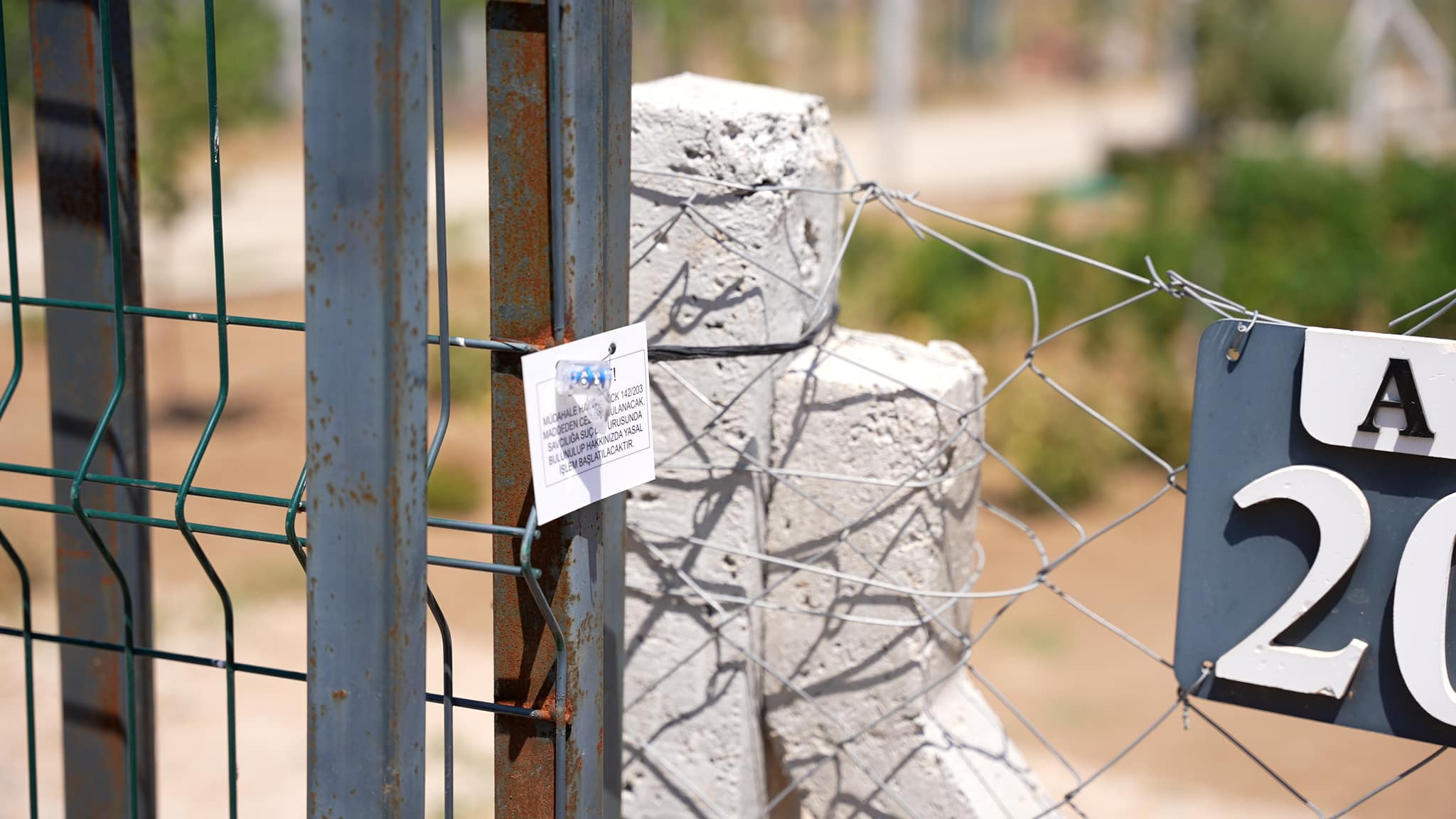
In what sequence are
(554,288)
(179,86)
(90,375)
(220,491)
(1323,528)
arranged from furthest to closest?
(179,86)
(90,375)
(220,491)
(1323,528)
(554,288)

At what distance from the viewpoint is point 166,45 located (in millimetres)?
7211

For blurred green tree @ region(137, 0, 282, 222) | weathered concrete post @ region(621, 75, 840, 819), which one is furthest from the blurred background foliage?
weathered concrete post @ region(621, 75, 840, 819)

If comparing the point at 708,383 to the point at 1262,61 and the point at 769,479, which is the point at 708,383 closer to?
the point at 769,479

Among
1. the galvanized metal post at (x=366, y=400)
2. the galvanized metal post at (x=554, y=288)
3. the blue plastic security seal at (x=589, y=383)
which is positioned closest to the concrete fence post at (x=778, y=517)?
the galvanized metal post at (x=554, y=288)

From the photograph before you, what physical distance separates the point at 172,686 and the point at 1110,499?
4960mm

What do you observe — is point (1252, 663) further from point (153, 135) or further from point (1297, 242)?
point (1297, 242)

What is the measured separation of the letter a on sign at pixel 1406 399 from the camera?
1.28 m

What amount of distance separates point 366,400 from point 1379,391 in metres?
1.02

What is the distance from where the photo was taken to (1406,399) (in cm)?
129

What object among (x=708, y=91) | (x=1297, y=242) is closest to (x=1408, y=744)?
(x=708, y=91)

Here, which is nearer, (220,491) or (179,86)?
(220,491)

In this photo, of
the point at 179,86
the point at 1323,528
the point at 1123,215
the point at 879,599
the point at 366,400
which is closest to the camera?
the point at 366,400

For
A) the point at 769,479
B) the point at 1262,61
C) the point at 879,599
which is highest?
the point at 1262,61

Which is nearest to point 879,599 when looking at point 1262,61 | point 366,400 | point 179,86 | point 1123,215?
point 366,400
